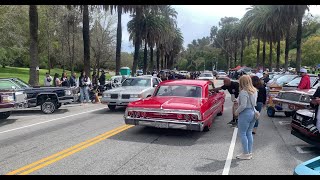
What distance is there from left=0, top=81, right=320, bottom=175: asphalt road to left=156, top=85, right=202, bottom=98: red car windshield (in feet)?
3.50

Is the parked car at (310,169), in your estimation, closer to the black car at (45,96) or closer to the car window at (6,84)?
the car window at (6,84)

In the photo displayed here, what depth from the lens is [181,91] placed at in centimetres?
973

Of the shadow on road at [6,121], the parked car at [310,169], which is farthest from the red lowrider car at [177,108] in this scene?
the shadow on road at [6,121]

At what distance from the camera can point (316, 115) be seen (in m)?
7.35

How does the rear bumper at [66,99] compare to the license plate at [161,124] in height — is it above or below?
above

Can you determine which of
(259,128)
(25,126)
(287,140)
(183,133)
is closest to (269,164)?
(287,140)

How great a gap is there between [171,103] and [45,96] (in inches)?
273

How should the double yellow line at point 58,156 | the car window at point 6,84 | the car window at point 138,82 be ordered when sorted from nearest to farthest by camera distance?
the double yellow line at point 58,156 < the car window at point 6,84 < the car window at point 138,82

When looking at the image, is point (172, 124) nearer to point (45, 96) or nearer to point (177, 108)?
point (177, 108)

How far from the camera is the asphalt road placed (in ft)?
19.7

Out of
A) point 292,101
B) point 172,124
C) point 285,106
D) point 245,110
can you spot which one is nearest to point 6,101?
point 172,124

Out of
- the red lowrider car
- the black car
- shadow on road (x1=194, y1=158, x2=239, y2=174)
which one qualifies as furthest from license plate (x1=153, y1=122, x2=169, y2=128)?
the black car

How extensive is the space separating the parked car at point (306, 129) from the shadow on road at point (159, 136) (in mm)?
2370

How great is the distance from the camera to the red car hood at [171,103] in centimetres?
836
